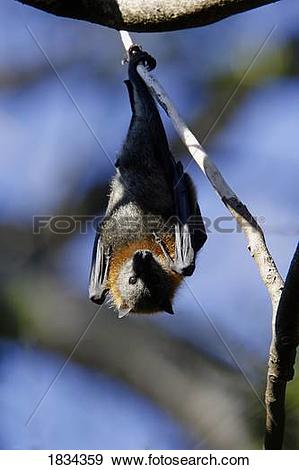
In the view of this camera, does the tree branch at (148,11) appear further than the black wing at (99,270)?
No

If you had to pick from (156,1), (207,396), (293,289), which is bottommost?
(207,396)

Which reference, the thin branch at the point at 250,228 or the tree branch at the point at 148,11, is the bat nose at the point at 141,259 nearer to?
the thin branch at the point at 250,228

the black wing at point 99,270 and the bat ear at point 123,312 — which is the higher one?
the black wing at point 99,270

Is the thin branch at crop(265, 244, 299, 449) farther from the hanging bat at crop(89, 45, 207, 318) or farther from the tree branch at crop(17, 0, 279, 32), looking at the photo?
the hanging bat at crop(89, 45, 207, 318)

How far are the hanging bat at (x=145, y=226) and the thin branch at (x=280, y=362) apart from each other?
1652 millimetres

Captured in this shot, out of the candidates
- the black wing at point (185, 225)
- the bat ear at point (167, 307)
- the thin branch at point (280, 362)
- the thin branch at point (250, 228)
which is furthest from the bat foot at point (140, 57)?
the thin branch at point (280, 362)

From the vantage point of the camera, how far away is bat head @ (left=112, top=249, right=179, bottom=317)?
4727 millimetres

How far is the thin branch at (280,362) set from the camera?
110 inches

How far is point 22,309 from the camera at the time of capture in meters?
7.00

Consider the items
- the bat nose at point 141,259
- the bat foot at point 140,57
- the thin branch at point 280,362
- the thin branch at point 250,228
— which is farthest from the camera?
the bat nose at point 141,259
